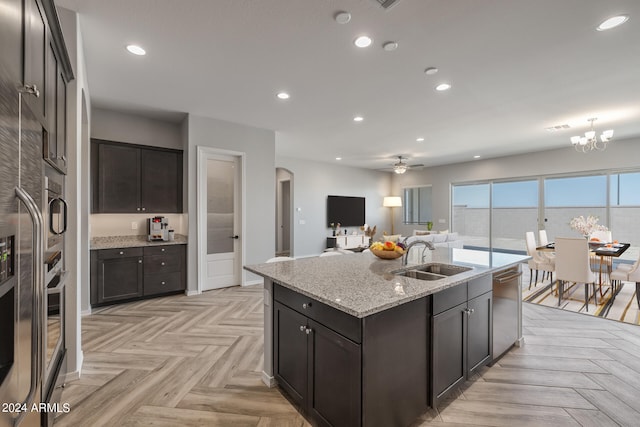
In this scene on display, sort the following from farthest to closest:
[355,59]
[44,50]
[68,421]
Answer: [355,59], [68,421], [44,50]

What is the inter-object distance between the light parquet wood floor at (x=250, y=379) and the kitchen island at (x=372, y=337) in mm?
203

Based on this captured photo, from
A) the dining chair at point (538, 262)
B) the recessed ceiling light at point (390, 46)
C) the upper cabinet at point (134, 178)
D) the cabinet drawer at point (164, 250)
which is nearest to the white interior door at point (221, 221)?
the cabinet drawer at point (164, 250)

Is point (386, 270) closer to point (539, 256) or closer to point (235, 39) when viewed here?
point (235, 39)

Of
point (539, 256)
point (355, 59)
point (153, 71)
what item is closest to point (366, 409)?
point (355, 59)

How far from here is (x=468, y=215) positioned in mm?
8711

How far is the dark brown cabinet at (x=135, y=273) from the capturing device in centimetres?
387

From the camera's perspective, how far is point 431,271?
8.44 ft

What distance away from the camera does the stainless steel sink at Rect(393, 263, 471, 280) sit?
2.30m

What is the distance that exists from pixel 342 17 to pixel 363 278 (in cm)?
195

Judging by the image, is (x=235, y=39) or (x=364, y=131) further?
(x=364, y=131)

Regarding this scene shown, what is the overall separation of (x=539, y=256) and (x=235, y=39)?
6.05m

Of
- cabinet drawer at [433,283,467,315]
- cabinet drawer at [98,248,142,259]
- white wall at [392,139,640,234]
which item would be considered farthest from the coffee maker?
white wall at [392,139,640,234]

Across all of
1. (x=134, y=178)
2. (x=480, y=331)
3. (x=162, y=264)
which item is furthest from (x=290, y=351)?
(x=134, y=178)

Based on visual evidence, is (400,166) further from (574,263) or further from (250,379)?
(250,379)
